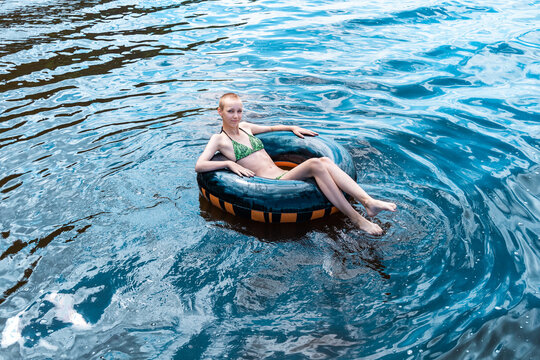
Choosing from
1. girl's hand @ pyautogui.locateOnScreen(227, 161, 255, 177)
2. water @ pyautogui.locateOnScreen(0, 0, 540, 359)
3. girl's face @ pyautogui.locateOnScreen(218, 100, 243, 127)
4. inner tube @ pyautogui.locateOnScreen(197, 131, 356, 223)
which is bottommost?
water @ pyautogui.locateOnScreen(0, 0, 540, 359)

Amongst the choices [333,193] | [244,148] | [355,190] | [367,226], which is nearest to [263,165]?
[244,148]

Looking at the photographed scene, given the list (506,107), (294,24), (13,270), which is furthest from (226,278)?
(294,24)

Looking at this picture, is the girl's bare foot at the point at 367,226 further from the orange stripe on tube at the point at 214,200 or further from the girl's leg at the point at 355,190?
the orange stripe on tube at the point at 214,200

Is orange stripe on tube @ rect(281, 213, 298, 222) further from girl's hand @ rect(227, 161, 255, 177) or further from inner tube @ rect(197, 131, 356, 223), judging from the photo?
girl's hand @ rect(227, 161, 255, 177)

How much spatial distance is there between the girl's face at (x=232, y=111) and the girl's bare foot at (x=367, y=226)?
5.35 feet

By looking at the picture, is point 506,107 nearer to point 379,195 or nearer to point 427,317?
point 379,195

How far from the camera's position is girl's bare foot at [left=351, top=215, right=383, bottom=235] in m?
4.73

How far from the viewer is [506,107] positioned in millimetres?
7711

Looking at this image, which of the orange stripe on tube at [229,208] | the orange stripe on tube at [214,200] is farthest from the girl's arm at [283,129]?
the orange stripe on tube at [229,208]

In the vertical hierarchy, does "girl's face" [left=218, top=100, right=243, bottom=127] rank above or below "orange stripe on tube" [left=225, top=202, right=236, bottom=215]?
above

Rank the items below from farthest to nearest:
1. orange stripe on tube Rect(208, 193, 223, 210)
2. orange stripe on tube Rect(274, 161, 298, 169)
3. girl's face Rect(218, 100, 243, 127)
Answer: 1. orange stripe on tube Rect(274, 161, 298, 169)
2. girl's face Rect(218, 100, 243, 127)
3. orange stripe on tube Rect(208, 193, 223, 210)

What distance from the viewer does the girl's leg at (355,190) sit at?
4.66 metres

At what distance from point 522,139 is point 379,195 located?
2541mm

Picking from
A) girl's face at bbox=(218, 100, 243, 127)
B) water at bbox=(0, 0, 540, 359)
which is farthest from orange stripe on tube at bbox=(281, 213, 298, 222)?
girl's face at bbox=(218, 100, 243, 127)
